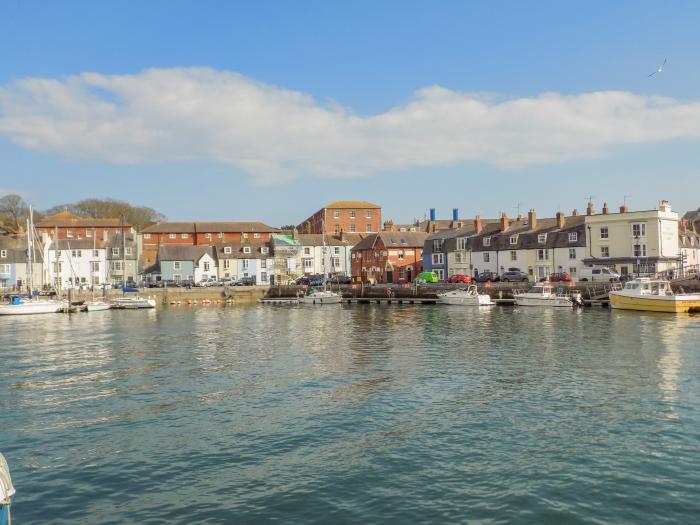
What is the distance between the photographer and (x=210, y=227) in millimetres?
119688

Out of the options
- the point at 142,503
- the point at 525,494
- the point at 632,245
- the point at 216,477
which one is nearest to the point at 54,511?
the point at 142,503

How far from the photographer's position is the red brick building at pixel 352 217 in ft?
437

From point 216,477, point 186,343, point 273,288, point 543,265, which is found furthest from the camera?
point 273,288

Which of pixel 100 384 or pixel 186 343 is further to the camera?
pixel 186 343

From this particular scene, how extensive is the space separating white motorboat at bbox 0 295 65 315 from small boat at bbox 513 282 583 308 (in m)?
56.9

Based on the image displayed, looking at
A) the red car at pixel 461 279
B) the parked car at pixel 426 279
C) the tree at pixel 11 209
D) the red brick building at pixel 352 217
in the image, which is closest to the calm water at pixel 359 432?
the red car at pixel 461 279

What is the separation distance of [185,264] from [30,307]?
113 ft

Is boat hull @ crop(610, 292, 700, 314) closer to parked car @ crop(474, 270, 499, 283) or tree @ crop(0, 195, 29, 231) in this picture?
parked car @ crop(474, 270, 499, 283)

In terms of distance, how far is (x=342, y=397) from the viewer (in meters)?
23.7

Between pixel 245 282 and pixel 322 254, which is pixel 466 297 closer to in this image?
pixel 245 282

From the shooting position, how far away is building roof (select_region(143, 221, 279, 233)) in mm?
117875

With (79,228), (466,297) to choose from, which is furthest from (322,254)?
(79,228)

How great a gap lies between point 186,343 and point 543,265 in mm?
56842

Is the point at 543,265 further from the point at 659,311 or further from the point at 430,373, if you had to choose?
the point at 430,373
